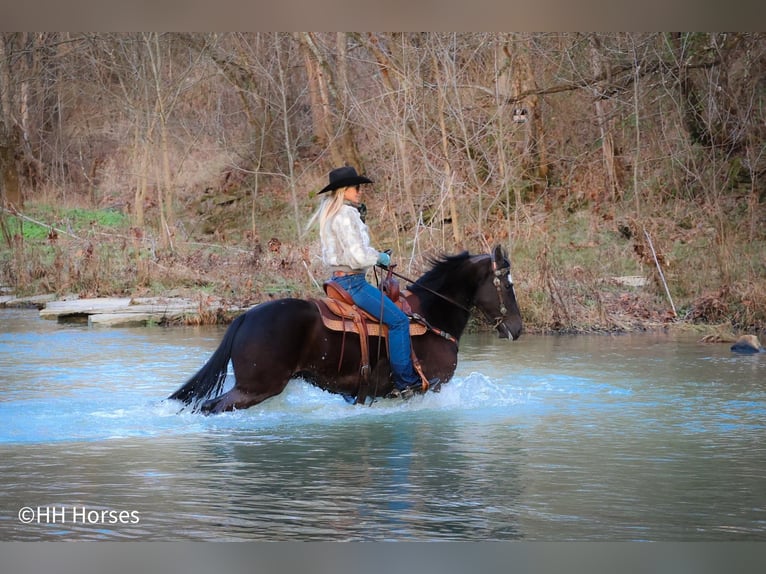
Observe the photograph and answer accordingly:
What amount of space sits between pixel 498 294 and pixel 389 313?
0.92 metres

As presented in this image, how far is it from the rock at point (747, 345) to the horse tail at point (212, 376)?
241 inches

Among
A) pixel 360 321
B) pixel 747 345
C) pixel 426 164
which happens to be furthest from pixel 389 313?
pixel 426 164

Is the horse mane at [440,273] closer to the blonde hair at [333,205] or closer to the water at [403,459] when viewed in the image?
the water at [403,459]

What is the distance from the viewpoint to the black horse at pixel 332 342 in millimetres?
7539

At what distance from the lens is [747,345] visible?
38.1ft

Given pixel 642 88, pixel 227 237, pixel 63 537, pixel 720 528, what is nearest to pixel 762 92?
pixel 642 88

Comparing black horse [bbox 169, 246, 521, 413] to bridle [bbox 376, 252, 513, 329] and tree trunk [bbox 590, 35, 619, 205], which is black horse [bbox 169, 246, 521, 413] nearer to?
bridle [bbox 376, 252, 513, 329]

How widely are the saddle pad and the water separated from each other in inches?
26.5

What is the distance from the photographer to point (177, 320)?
14.5 meters

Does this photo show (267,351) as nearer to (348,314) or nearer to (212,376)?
(212,376)

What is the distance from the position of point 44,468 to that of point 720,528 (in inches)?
151

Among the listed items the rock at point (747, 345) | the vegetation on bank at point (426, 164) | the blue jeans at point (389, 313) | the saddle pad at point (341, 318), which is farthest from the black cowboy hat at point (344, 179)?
the rock at point (747, 345)

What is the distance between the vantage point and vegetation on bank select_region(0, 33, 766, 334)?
14.8 meters
